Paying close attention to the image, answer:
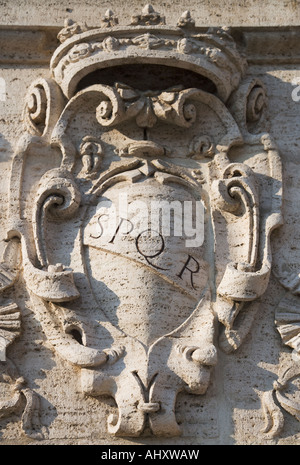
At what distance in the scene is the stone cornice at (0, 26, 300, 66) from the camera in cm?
776

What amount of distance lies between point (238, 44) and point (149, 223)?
1.47m

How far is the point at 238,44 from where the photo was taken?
7844 millimetres

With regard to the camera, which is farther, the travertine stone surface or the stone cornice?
the stone cornice

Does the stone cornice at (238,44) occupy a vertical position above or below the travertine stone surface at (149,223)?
above

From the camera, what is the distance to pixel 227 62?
24.5ft

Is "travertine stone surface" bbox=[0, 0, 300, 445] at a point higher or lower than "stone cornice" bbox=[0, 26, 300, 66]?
lower

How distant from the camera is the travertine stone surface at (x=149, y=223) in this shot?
266 inches

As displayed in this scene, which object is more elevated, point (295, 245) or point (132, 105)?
point (132, 105)

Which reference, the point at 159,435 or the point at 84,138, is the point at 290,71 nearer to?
the point at 84,138

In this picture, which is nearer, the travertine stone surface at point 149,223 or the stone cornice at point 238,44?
the travertine stone surface at point 149,223

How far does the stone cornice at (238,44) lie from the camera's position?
776 cm

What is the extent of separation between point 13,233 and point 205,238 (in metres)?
1.12

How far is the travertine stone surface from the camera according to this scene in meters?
6.76
